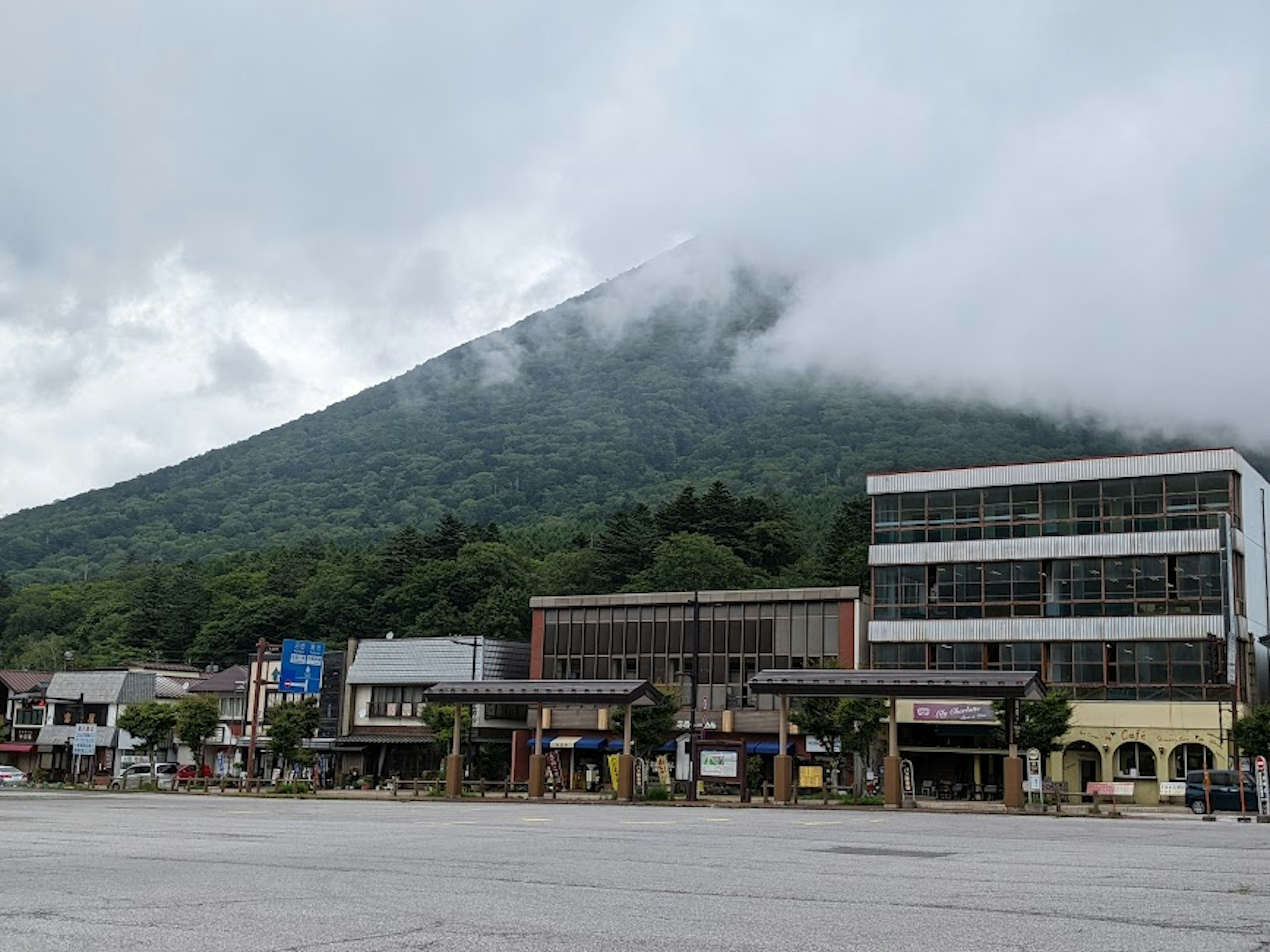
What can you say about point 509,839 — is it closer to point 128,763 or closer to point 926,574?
point 926,574

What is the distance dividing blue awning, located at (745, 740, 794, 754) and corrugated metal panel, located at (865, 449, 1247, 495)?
14.0m

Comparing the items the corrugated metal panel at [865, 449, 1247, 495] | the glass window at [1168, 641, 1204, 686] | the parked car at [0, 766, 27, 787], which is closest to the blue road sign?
the parked car at [0, 766, 27, 787]

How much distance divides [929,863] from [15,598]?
533 feet

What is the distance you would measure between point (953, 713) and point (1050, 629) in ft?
22.3

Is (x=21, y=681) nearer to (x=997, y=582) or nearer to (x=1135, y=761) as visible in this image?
(x=997, y=582)

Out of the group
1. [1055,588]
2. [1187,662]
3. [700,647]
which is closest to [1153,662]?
[1187,662]

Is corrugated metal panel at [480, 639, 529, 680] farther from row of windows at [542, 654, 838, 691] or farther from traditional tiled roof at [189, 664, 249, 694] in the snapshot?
traditional tiled roof at [189, 664, 249, 694]

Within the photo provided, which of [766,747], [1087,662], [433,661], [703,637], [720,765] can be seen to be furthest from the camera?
[433,661]

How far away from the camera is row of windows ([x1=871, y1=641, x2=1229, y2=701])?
62.1 meters

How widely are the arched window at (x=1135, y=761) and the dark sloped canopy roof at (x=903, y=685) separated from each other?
16.7 metres

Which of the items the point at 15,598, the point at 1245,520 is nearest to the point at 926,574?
the point at 1245,520

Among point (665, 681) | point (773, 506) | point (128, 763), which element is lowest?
point (128, 763)

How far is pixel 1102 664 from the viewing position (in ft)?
212

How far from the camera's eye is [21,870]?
1602cm
